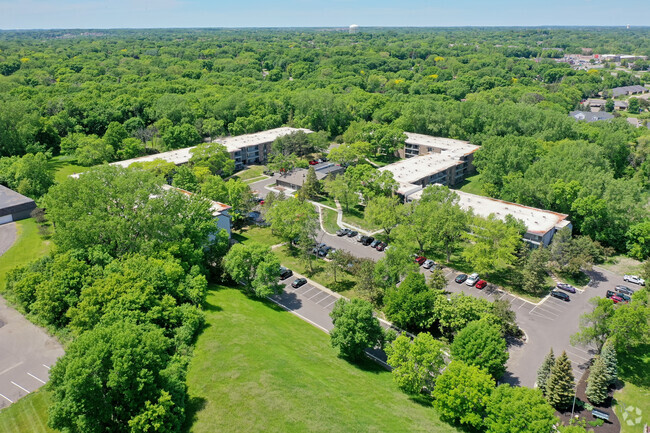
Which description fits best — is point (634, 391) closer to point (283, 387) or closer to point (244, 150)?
point (283, 387)

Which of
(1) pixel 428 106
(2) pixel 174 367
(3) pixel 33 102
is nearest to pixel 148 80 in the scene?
(3) pixel 33 102

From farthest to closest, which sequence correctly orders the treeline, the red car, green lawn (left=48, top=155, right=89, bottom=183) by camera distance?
green lawn (left=48, top=155, right=89, bottom=183)
the red car
the treeline

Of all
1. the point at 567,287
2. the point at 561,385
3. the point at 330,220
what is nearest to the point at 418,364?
the point at 561,385

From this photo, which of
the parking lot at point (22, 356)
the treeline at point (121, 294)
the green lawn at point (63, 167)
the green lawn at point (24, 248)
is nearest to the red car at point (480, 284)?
the treeline at point (121, 294)

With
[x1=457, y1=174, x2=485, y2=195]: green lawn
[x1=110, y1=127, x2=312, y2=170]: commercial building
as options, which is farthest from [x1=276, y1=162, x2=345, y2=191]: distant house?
[x1=457, y1=174, x2=485, y2=195]: green lawn

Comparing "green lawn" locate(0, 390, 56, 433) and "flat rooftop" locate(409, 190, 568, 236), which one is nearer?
"green lawn" locate(0, 390, 56, 433)

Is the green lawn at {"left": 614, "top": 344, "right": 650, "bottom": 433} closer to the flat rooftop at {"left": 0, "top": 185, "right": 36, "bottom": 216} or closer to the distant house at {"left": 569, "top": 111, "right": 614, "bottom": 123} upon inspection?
the flat rooftop at {"left": 0, "top": 185, "right": 36, "bottom": 216}
